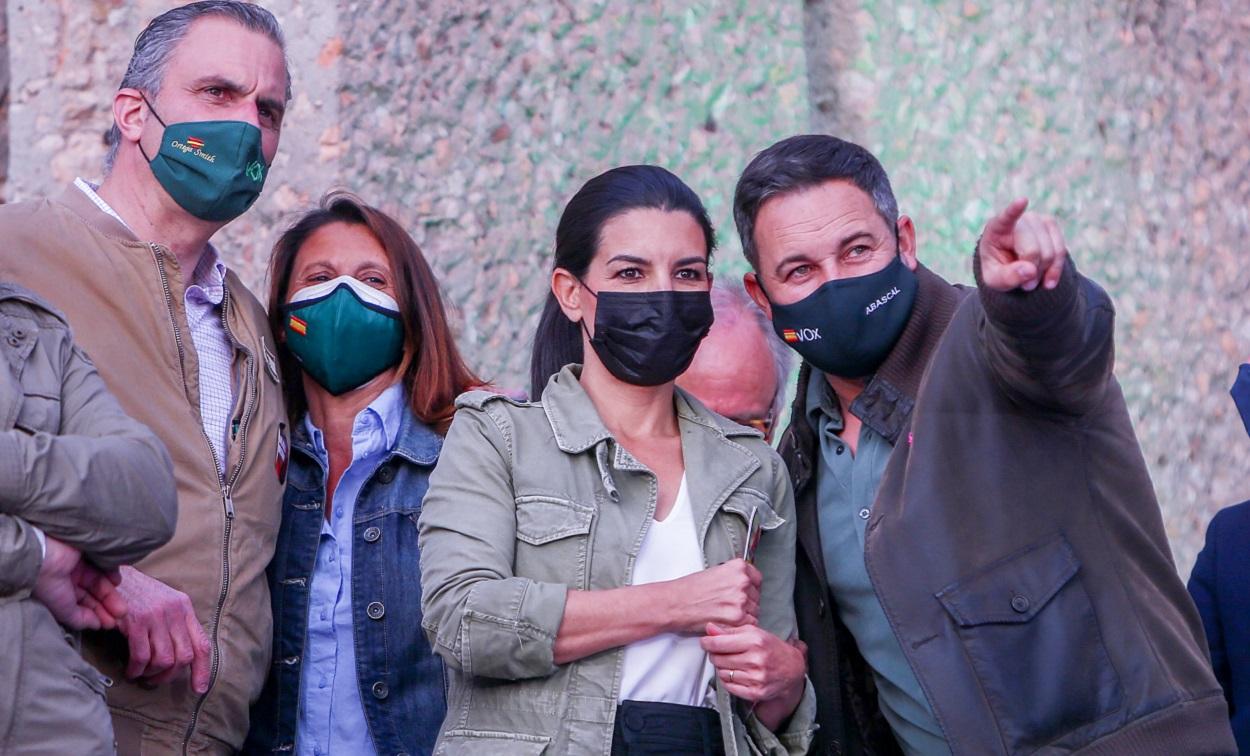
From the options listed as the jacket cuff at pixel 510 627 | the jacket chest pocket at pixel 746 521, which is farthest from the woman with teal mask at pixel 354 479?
the jacket chest pocket at pixel 746 521

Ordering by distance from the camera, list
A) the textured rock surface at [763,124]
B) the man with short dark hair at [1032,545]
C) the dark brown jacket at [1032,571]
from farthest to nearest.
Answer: the textured rock surface at [763,124] < the dark brown jacket at [1032,571] < the man with short dark hair at [1032,545]

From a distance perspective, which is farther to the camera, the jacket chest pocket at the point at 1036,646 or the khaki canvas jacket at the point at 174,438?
the khaki canvas jacket at the point at 174,438

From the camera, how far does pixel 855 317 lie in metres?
2.98

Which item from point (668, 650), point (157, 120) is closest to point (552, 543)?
point (668, 650)

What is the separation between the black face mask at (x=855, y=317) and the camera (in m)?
2.98

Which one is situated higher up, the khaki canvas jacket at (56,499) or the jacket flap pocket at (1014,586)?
the khaki canvas jacket at (56,499)

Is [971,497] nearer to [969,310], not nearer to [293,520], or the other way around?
[969,310]

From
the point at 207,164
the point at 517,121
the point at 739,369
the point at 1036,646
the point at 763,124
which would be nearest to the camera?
the point at 1036,646

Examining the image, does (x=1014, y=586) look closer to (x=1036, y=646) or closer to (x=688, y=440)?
(x=1036, y=646)

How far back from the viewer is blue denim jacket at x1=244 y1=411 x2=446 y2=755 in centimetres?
316

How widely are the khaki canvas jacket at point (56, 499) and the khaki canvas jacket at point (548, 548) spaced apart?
0.51 meters

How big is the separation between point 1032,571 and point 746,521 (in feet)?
1.74

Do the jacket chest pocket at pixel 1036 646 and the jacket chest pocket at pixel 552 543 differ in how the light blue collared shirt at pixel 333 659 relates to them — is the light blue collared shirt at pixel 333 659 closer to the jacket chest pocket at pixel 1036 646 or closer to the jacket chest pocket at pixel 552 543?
the jacket chest pocket at pixel 552 543

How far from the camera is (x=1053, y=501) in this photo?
2596mm
